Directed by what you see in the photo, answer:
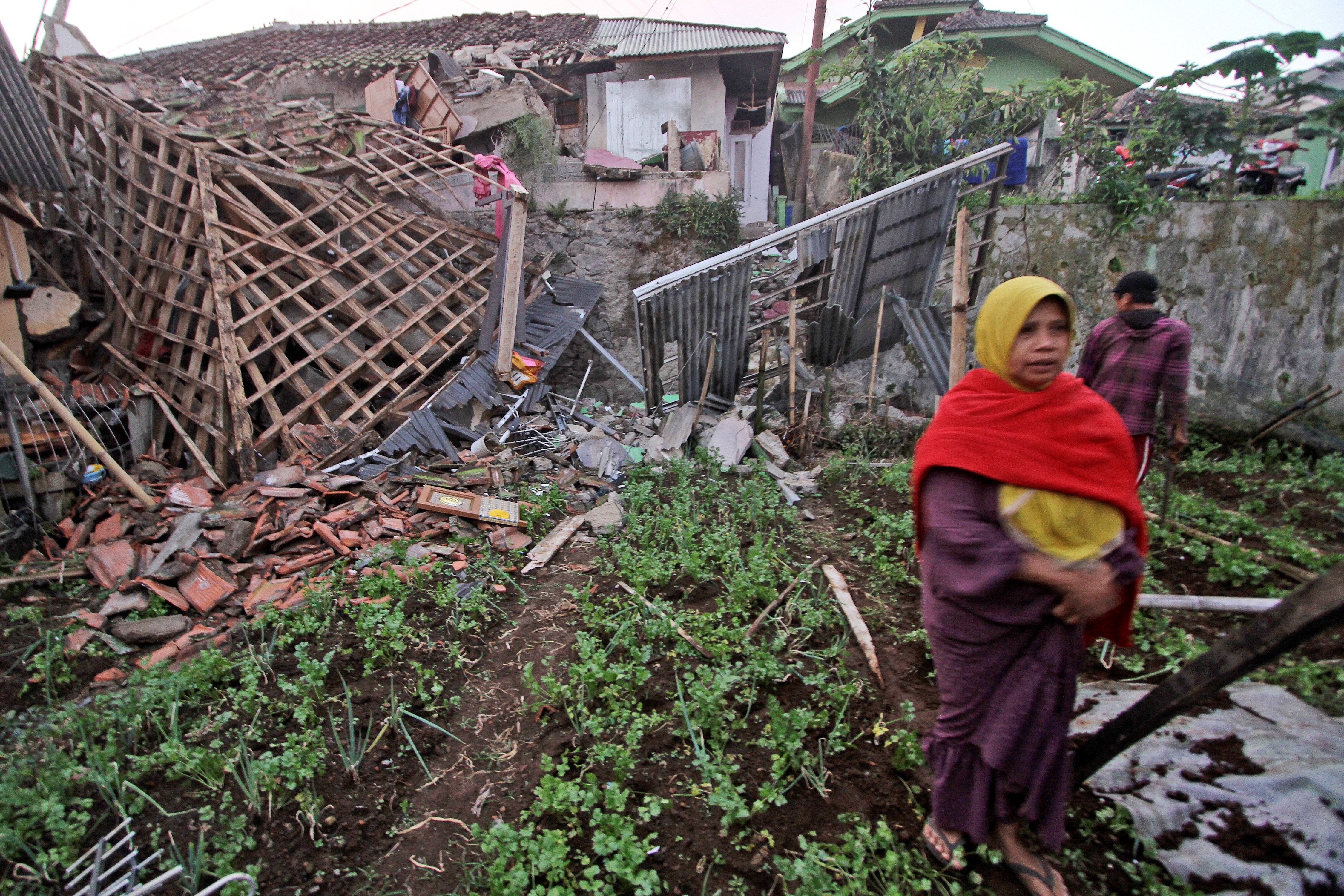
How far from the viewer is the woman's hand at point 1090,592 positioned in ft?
5.54

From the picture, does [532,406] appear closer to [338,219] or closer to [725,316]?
[725,316]

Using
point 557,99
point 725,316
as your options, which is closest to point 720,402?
point 725,316

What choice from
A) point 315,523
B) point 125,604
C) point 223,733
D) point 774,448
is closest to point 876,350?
point 774,448

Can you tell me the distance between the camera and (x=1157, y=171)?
6.94 metres

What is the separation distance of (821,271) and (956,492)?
239 inches

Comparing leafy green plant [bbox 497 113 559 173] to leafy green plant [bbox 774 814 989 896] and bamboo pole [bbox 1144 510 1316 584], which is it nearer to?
bamboo pole [bbox 1144 510 1316 584]

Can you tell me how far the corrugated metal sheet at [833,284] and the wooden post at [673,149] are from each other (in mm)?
3369

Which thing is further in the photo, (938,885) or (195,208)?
(195,208)

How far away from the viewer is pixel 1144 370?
356 cm

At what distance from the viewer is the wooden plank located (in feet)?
4.65

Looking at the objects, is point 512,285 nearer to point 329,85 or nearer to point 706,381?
point 706,381

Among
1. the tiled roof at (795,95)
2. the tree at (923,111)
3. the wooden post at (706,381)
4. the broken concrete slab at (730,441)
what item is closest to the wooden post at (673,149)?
the tree at (923,111)

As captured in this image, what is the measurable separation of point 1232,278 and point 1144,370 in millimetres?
3853

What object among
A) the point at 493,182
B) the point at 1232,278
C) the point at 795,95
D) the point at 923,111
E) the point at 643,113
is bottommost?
the point at 1232,278
